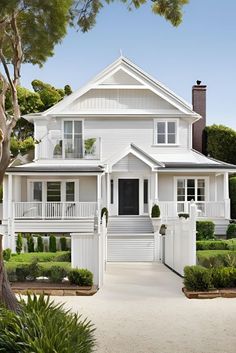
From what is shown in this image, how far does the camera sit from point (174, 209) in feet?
91.9

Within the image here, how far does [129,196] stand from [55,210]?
4.51m

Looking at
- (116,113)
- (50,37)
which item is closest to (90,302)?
(50,37)

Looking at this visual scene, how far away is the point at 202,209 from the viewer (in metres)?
28.8

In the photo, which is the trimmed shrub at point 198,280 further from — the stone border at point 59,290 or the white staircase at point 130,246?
the white staircase at point 130,246

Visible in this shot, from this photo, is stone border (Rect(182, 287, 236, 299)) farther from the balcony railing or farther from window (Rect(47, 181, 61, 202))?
window (Rect(47, 181, 61, 202))

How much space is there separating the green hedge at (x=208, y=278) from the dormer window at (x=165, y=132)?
18.1 metres

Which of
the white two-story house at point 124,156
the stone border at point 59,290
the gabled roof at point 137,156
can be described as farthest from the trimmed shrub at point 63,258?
the gabled roof at point 137,156

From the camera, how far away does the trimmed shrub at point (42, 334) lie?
6.16 metres

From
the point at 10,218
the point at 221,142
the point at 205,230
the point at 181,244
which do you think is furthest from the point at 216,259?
the point at 221,142

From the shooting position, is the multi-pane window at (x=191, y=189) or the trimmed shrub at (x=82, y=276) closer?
the trimmed shrub at (x=82, y=276)

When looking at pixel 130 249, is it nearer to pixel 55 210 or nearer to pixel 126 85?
pixel 55 210

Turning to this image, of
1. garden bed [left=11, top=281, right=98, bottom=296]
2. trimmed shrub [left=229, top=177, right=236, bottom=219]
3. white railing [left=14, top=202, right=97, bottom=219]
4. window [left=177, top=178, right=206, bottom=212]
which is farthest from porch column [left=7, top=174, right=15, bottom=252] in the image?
trimmed shrub [left=229, top=177, right=236, bottom=219]

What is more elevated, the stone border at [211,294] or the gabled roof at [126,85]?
the gabled roof at [126,85]

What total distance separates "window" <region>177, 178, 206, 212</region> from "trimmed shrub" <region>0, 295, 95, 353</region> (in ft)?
75.1
